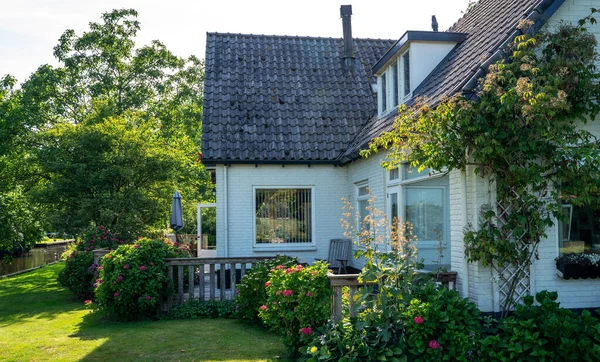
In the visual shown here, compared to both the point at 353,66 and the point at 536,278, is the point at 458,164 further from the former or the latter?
the point at 353,66

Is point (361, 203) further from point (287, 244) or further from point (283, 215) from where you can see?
point (287, 244)

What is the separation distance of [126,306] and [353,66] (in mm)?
9483

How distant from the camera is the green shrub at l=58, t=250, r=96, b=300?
12.9m

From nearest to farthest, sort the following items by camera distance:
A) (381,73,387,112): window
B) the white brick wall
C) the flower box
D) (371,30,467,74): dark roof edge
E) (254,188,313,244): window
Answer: the flower box → the white brick wall → (371,30,467,74): dark roof edge → (381,73,387,112): window → (254,188,313,244): window

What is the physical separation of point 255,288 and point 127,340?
212cm

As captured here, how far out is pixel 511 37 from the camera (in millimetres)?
7543

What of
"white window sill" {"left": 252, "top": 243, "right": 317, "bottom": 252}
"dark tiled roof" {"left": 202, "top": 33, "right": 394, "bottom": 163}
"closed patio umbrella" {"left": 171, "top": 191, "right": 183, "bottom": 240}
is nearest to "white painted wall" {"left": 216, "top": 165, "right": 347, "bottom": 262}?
"white window sill" {"left": 252, "top": 243, "right": 317, "bottom": 252}

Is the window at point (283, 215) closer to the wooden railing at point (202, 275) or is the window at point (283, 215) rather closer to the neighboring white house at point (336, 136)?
the neighboring white house at point (336, 136)

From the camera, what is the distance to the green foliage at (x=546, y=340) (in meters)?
6.02

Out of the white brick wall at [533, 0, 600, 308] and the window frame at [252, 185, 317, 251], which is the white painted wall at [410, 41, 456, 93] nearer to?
the window frame at [252, 185, 317, 251]

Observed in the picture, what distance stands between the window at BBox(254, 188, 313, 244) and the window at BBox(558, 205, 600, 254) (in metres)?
6.75

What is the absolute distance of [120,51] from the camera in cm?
2666

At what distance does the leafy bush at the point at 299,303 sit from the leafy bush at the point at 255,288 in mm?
1304

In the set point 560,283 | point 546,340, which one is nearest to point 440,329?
point 546,340
